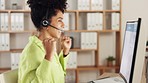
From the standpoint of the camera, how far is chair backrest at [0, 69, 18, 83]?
128 centimetres

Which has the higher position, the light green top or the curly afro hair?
the curly afro hair

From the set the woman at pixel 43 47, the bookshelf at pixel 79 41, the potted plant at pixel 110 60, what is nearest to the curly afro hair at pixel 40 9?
the woman at pixel 43 47

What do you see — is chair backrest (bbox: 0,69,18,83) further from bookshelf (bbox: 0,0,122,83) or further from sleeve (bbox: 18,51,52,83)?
bookshelf (bbox: 0,0,122,83)

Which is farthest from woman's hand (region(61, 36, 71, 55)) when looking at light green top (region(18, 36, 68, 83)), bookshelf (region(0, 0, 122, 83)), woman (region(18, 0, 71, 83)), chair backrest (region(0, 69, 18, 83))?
bookshelf (region(0, 0, 122, 83))

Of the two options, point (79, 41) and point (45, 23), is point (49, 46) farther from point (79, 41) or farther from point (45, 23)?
point (79, 41)

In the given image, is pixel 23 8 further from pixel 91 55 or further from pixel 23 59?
pixel 23 59

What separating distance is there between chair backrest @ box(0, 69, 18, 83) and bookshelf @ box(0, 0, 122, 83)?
2.35 meters

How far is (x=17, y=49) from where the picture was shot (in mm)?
3939

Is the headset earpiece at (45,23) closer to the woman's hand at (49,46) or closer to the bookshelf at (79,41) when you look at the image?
the woman's hand at (49,46)

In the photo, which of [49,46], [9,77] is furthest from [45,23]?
[9,77]

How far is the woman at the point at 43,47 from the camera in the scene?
3.96 feet

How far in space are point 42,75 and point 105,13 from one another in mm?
2844

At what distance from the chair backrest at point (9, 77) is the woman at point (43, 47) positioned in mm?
59

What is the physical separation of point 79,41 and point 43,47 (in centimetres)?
271
